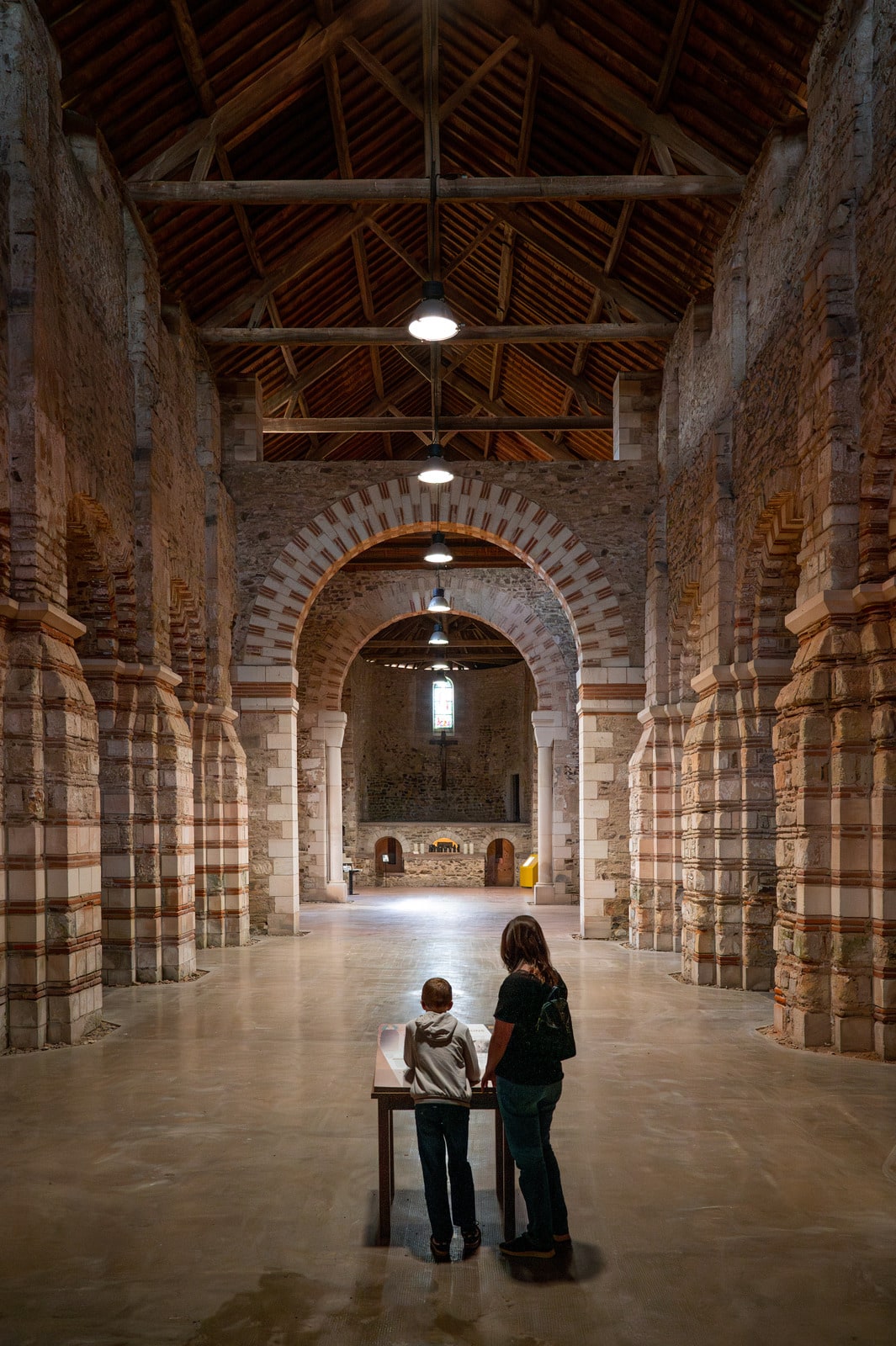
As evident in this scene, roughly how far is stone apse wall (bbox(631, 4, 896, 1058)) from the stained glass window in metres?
19.4

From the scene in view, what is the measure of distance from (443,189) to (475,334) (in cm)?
259

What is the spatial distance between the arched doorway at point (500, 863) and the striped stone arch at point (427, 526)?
13976 mm

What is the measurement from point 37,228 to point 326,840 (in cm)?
1405

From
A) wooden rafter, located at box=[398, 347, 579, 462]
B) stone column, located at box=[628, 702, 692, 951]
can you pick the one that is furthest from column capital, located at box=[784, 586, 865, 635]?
wooden rafter, located at box=[398, 347, 579, 462]

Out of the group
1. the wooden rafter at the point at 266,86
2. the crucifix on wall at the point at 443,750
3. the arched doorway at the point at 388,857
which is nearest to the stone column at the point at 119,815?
the wooden rafter at the point at 266,86

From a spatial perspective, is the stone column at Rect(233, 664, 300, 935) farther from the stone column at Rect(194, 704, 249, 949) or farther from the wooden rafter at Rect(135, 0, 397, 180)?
the wooden rafter at Rect(135, 0, 397, 180)

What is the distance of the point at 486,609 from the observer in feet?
66.4

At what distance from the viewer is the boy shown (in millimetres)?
3826

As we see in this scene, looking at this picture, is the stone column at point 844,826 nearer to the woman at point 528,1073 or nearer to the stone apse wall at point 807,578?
the stone apse wall at point 807,578

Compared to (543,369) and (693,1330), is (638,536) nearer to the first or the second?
(543,369)

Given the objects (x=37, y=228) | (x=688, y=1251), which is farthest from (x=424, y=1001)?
(x=37, y=228)

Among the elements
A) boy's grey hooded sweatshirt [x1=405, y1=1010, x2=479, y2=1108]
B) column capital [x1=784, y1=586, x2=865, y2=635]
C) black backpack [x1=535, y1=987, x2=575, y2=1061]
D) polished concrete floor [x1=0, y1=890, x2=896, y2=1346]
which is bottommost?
polished concrete floor [x1=0, y1=890, x2=896, y2=1346]

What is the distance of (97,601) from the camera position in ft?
32.4

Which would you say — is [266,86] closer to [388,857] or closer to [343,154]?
[343,154]
